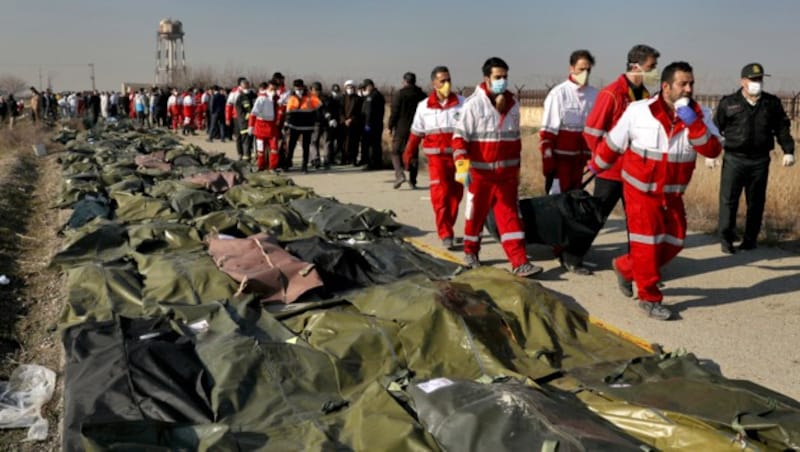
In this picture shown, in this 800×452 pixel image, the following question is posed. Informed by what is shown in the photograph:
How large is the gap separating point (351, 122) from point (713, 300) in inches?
401

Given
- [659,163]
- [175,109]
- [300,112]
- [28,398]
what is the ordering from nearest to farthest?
[28,398], [659,163], [300,112], [175,109]

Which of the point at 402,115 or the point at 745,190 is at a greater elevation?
the point at 402,115

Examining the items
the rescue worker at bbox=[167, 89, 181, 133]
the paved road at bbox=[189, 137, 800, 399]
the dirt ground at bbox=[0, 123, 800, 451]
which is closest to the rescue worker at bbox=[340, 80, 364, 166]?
the dirt ground at bbox=[0, 123, 800, 451]

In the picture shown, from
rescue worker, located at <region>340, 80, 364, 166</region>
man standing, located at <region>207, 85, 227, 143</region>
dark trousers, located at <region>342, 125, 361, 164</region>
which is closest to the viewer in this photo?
rescue worker, located at <region>340, 80, 364, 166</region>

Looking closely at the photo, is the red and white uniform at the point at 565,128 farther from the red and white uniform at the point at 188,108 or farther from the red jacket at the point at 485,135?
the red and white uniform at the point at 188,108

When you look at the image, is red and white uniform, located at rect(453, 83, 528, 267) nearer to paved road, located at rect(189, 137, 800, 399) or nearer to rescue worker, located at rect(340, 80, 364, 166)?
paved road, located at rect(189, 137, 800, 399)

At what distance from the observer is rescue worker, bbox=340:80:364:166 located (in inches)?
591

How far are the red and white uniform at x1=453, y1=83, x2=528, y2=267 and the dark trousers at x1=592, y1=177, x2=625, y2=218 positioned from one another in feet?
2.72

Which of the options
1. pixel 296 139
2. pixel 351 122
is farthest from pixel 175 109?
pixel 296 139

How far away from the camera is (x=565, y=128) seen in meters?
7.28

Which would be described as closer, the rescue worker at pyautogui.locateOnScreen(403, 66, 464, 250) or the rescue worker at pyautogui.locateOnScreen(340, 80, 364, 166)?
the rescue worker at pyautogui.locateOnScreen(403, 66, 464, 250)

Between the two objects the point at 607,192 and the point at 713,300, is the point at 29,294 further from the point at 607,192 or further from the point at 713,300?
the point at 713,300

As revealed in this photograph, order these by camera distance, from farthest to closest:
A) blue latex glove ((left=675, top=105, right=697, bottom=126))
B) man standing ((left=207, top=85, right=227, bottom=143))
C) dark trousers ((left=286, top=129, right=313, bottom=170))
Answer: man standing ((left=207, top=85, right=227, bottom=143)) → dark trousers ((left=286, top=129, right=313, bottom=170)) → blue latex glove ((left=675, top=105, right=697, bottom=126))

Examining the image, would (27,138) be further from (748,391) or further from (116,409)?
(748,391)
